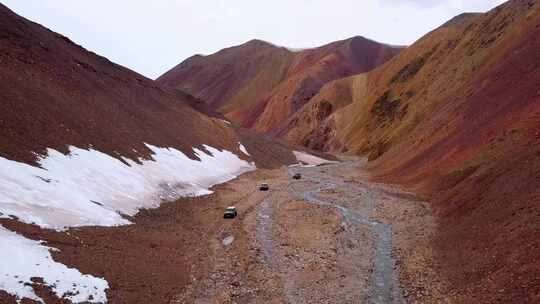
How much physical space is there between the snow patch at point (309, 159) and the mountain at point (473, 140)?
11.5 metres

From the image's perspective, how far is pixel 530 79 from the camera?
2040 inches

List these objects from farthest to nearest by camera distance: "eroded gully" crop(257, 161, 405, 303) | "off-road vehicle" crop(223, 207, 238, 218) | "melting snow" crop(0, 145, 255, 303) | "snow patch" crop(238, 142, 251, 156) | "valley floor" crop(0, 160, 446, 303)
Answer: "snow patch" crop(238, 142, 251, 156)
"off-road vehicle" crop(223, 207, 238, 218)
"eroded gully" crop(257, 161, 405, 303)
"valley floor" crop(0, 160, 446, 303)
"melting snow" crop(0, 145, 255, 303)

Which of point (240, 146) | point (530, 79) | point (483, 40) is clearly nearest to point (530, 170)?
point (530, 79)

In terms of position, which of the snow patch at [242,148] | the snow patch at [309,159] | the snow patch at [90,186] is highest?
the snow patch at [242,148]

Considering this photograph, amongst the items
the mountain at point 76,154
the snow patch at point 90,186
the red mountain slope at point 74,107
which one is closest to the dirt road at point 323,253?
the mountain at point 76,154

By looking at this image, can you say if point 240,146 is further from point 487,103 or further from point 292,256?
point 292,256

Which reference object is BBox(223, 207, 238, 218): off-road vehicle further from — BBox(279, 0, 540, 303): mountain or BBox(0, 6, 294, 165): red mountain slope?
BBox(279, 0, 540, 303): mountain

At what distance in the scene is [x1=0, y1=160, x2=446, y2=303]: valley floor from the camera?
69.7ft

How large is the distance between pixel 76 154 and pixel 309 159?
70908 mm

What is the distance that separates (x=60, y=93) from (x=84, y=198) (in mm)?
24572

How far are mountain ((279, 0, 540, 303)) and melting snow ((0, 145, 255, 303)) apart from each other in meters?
17.3

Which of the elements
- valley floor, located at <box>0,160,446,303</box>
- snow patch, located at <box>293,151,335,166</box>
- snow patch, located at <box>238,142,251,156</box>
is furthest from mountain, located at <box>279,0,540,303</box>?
snow patch, located at <box>238,142,251,156</box>

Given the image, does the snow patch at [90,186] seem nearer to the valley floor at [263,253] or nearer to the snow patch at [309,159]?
the valley floor at [263,253]

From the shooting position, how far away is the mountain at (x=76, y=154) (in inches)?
763
